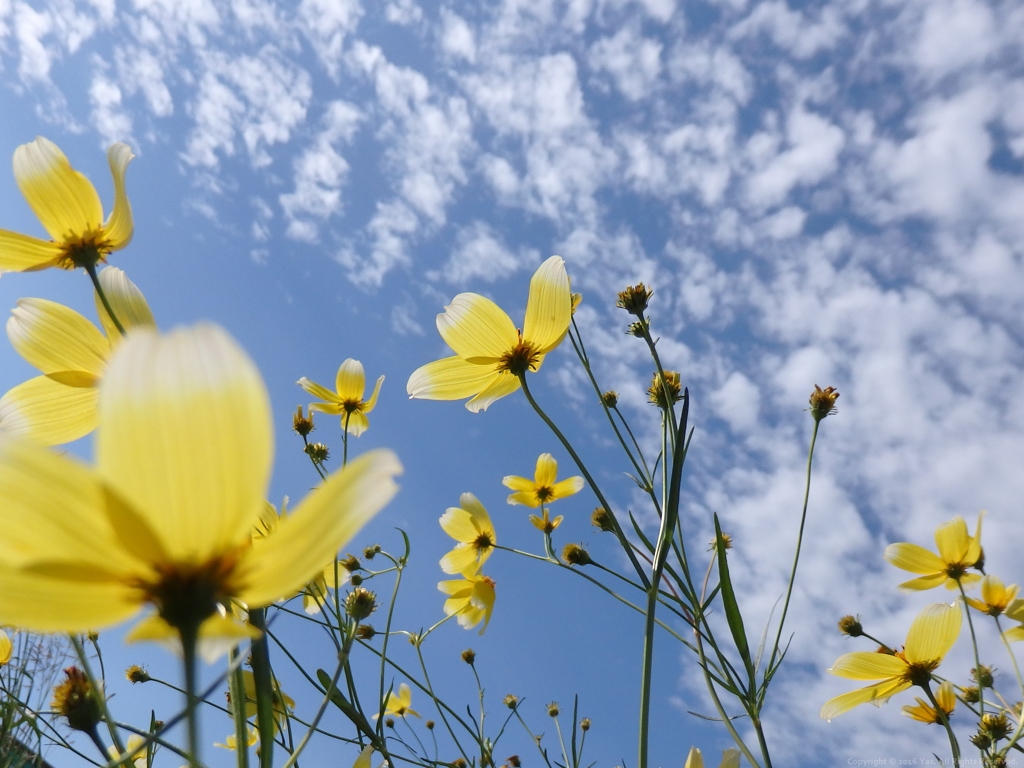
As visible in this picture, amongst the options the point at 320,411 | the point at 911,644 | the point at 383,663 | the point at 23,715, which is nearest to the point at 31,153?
the point at 23,715

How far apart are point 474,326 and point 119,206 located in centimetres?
54

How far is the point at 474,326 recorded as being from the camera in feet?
3.76

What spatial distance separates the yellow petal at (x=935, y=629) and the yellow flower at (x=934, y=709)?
0.32ft

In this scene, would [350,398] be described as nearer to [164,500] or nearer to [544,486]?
[544,486]

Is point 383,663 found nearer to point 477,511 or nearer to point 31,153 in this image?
point 31,153

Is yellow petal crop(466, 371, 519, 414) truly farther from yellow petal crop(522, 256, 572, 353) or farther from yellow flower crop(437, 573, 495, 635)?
yellow flower crop(437, 573, 495, 635)

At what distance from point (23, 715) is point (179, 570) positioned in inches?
18.5

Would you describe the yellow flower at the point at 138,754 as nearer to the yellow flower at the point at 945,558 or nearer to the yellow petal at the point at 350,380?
the yellow petal at the point at 350,380

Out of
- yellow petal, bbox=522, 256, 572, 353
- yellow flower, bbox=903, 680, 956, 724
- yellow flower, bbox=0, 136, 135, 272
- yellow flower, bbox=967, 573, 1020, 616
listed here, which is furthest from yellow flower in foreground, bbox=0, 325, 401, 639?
yellow flower, bbox=967, 573, 1020, 616

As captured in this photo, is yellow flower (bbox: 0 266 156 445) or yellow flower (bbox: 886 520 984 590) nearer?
yellow flower (bbox: 0 266 156 445)

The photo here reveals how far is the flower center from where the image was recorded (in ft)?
3.81

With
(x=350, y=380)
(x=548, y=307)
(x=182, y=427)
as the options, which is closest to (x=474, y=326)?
(x=548, y=307)

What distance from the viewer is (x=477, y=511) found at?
7.13 feet

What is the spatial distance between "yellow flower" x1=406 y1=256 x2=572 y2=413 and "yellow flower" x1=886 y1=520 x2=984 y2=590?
116 centimetres
